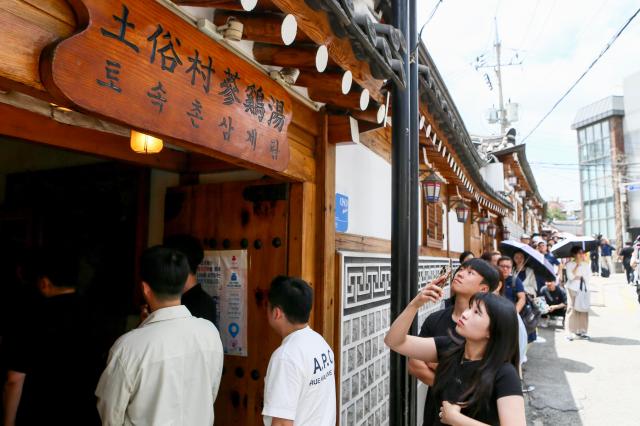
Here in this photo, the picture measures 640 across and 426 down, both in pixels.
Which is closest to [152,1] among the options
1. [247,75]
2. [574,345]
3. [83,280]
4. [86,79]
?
[86,79]

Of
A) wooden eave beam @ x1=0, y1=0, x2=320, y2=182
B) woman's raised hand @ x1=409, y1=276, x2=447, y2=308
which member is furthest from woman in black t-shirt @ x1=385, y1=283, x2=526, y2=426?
wooden eave beam @ x1=0, y1=0, x2=320, y2=182

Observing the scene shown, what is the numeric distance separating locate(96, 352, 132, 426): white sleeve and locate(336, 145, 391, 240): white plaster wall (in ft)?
9.37

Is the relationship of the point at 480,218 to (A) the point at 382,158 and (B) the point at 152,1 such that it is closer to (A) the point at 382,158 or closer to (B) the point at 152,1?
(A) the point at 382,158

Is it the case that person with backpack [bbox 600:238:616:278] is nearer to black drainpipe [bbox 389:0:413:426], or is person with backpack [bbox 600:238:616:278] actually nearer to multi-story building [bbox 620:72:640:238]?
multi-story building [bbox 620:72:640:238]

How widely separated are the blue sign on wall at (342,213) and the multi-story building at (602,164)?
40346 mm

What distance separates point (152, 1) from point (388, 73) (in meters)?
2.15

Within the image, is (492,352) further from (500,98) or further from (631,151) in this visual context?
(631,151)

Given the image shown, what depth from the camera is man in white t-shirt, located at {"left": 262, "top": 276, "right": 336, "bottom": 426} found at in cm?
259

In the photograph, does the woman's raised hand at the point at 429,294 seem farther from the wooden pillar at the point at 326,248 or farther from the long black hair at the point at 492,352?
the wooden pillar at the point at 326,248

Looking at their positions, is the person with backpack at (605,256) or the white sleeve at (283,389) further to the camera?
the person with backpack at (605,256)

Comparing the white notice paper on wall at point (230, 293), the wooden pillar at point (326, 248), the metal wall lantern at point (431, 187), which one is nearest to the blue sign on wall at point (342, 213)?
the wooden pillar at point (326, 248)

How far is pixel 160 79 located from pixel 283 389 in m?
1.88

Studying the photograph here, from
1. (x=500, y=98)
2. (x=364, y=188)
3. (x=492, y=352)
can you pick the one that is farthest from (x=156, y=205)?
(x=500, y=98)

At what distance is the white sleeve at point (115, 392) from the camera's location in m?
2.35
